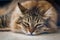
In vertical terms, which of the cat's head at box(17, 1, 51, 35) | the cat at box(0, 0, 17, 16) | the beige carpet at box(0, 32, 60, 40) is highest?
the cat at box(0, 0, 17, 16)

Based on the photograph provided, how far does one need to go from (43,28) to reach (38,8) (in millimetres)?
221

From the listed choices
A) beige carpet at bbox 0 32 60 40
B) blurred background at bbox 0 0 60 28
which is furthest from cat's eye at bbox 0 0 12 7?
beige carpet at bbox 0 32 60 40

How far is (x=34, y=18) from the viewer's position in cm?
124

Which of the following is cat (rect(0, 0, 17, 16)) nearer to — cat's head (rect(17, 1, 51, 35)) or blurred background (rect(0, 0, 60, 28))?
blurred background (rect(0, 0, 60, 28))

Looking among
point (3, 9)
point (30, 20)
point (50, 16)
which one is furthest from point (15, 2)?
point (50, 16)

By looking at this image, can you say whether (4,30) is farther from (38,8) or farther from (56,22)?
(56,22)

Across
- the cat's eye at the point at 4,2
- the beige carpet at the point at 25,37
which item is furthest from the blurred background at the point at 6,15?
the beige carpet at the point at 25,37

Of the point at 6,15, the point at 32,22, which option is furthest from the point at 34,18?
the point at 6,15

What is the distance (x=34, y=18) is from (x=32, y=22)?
0.04 metres

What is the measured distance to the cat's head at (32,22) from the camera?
1.20 metres

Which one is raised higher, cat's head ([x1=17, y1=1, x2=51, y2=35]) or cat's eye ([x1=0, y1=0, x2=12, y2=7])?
cat's eye ([x1=0, y1=0, x2=12, y2=7])

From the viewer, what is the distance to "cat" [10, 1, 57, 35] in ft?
4.00

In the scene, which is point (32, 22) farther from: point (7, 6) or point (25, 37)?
point (7, 6)

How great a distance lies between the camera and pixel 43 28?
4.03ft
